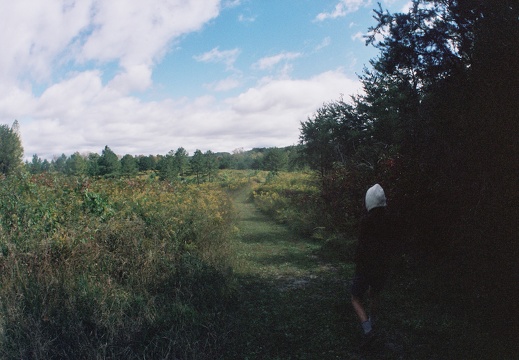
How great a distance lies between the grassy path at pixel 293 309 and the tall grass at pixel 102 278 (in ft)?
1.33

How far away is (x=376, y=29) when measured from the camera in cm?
547

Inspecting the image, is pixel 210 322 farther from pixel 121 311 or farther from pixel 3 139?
pixel 3 139

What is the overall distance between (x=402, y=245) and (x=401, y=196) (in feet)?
3.13

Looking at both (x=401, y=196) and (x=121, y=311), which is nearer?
(x=121, y=311)

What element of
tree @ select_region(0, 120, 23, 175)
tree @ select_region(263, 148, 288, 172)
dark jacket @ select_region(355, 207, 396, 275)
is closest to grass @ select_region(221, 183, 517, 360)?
dark jacket @ select_region(355, 207, 396, 275)

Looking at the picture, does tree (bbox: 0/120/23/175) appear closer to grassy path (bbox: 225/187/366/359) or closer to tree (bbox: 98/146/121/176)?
tree (bbox: 98/146/121/176)

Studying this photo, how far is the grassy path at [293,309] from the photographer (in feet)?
12.1

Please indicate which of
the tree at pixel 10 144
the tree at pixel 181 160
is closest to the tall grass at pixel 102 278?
the tree at pixel 181 160

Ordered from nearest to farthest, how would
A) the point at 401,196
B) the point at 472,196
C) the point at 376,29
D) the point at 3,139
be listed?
the point at 472,196, the point at 376,29, the point at 401,196, the point at 3,139

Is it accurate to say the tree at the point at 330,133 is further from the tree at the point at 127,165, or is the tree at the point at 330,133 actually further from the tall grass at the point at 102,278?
the tree at the point at 127,165

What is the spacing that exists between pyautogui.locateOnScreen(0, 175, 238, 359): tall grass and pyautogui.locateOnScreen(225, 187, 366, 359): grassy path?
41 cm

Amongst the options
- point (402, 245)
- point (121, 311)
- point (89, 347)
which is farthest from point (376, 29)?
point (89, 347)

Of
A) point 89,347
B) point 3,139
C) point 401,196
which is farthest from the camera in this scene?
point 3,139

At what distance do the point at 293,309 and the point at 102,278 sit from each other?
3128mm
